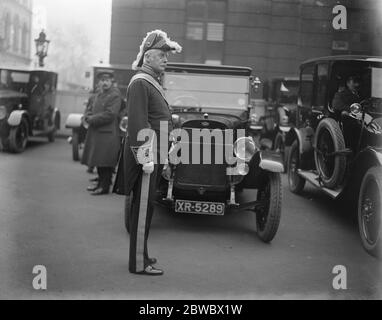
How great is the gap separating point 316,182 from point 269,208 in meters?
1.52

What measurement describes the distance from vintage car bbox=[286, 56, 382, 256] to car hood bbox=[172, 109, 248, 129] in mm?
935

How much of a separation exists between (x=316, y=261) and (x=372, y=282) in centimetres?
54

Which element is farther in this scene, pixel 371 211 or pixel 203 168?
pixel 203 168

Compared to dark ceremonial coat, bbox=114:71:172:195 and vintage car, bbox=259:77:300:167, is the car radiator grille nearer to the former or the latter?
dark ceremonial coat, bbox=114:71:172:195

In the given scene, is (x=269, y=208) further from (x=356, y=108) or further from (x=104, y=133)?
(x=104, y=133)

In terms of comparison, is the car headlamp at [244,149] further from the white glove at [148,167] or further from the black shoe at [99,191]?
the black shoe at [99,191]

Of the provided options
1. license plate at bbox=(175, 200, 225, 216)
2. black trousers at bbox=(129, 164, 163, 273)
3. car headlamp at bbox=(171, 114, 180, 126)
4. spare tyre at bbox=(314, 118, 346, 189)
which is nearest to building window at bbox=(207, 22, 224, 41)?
spare tyre at bbox=(314, 118, 346, 189)

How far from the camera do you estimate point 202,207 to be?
452 cm

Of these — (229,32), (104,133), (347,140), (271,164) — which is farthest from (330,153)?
(229,32)

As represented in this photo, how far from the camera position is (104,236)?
14.5ft

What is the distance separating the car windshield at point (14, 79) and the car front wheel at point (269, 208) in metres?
7.29

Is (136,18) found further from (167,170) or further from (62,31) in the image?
(167,170)

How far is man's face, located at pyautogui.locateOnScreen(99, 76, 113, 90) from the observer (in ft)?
20.5
